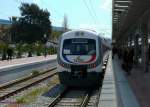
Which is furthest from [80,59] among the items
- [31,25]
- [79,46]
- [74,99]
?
[31,25]

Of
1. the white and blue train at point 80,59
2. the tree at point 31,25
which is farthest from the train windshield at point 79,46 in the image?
the tree at point 31,25

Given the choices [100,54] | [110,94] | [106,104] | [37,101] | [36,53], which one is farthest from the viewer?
[36,53]

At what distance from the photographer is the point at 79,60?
20109 millimetres

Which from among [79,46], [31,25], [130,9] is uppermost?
[31,25]

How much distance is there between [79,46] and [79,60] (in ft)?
3.09

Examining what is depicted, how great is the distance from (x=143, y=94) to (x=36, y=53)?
200ft

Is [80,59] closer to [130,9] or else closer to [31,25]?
[130,9]

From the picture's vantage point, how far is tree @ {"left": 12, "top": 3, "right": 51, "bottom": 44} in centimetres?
9206

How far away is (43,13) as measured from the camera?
98.5 metres

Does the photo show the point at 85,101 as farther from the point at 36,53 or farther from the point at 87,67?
the point at 36,53

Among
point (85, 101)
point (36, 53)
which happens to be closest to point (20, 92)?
point (85, 101)

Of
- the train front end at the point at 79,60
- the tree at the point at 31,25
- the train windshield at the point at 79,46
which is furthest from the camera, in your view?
the tree at the point at 31,25

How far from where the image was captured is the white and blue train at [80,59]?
20.0 meters

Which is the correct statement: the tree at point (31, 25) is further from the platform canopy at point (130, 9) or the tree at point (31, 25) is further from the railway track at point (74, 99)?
the railway track at point (74, 99)
